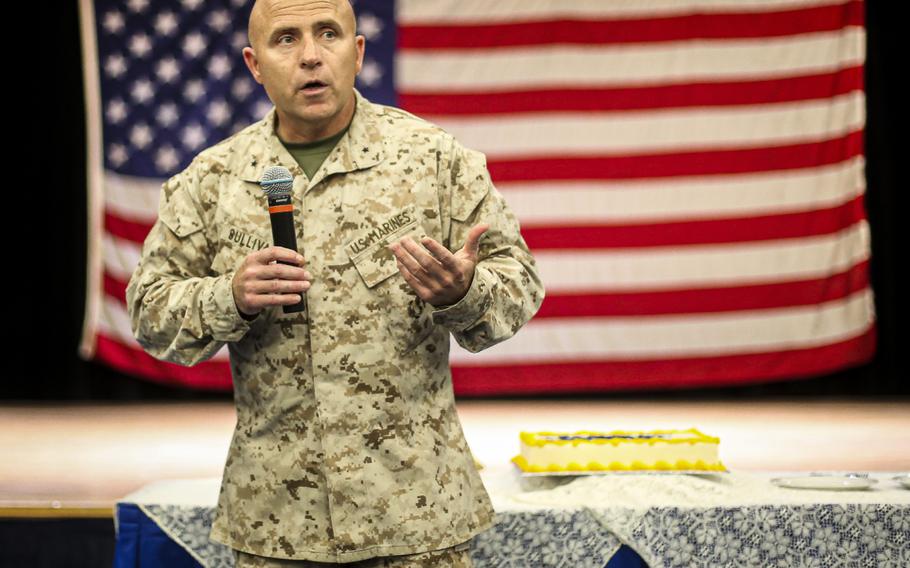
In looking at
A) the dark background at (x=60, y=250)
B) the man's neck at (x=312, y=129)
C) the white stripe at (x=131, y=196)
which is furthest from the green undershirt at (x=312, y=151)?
the dark background at (x=60, y=250)

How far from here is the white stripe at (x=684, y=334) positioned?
655 cm

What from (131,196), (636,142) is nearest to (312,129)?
(636,142)

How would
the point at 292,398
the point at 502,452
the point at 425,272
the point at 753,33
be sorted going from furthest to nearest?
the point at 753,33, the point at 502,452, the point at 292,398, the point at 425,272

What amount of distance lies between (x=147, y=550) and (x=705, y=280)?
448 cm

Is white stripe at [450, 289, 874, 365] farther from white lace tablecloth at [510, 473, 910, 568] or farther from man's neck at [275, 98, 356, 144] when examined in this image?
man's neck at [275, 98, 356, 144]

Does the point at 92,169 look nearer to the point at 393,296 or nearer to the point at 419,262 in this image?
the point at 393,296

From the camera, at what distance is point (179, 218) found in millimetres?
1827

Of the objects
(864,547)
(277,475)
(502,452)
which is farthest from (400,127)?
(502,452)

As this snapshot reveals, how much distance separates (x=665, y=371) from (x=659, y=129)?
1359 mm

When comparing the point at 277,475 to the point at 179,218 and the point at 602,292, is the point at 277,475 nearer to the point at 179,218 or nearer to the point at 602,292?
the point at 179,218

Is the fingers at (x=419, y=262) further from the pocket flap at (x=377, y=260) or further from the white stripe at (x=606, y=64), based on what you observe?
the white stripe at (x=606, y=64)

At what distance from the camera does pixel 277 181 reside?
165 centimetres

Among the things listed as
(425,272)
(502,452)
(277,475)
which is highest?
(425,272)

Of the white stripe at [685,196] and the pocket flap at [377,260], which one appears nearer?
the pocket flap at [377,260]
